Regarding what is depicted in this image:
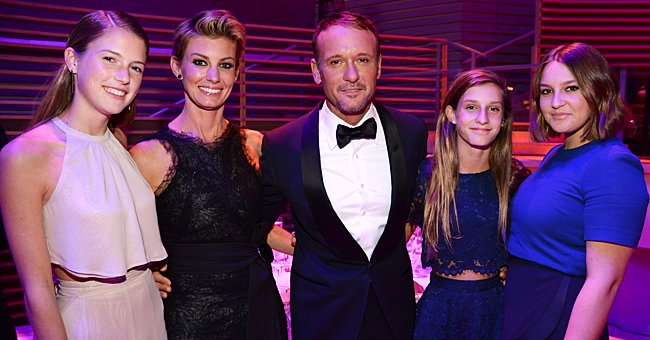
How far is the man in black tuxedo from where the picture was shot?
2.17 m

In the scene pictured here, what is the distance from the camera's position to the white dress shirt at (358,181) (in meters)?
2.22

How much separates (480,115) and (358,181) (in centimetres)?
54

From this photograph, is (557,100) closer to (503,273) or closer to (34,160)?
(503,273)

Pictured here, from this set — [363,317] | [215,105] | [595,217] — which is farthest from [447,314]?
[215,105]

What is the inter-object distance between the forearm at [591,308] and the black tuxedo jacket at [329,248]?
0.65 metres

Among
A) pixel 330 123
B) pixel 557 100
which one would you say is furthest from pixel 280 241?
pixel 557 100

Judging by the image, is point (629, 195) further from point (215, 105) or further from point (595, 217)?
point (215, 105)

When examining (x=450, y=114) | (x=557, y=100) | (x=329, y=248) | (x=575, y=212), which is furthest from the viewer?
(x=450, y=114)

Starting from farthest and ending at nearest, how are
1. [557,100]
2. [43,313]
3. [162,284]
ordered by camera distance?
[162,284]
[557,100]
[43,313]

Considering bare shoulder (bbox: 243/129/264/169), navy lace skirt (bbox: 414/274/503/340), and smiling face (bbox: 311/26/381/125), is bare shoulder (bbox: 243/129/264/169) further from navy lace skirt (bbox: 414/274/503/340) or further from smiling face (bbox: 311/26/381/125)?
navy lace skirt (bbox: 414/274/503/340)

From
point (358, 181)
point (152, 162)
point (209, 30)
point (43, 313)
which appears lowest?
point (43, 313)

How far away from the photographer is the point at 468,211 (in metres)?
2.27

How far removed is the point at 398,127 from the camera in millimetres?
2348

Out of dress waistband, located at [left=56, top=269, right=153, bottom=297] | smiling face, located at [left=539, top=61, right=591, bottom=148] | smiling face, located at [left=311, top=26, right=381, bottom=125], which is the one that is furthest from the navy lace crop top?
dress waistband, located at [left=56, top=269, right=153, bottom=297]
